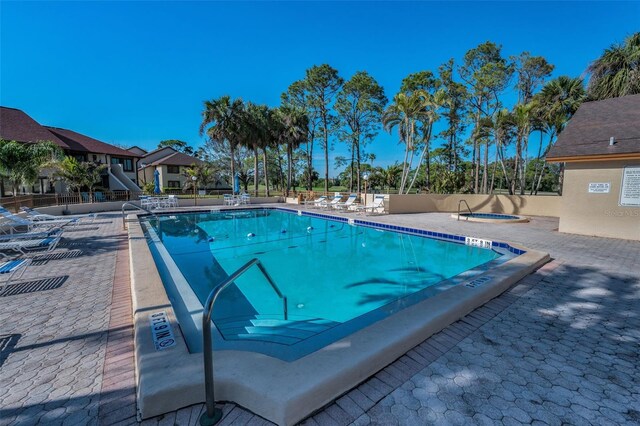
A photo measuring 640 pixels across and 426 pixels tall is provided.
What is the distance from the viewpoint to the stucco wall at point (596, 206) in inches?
337

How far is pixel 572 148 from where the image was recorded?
30.9 feet

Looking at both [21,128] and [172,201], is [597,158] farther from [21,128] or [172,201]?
[21,128]

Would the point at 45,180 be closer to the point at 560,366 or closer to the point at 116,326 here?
the point at 116,326

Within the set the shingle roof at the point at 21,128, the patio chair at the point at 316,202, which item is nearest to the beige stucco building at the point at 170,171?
the shingle roof at the point at 21,128

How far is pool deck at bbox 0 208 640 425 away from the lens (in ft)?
6.63

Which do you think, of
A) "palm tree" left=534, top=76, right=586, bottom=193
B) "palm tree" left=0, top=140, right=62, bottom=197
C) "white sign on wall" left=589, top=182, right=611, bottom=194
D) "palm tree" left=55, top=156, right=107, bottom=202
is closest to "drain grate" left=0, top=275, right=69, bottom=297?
"palm tree" left=0, top=140, right=62, bottom=197

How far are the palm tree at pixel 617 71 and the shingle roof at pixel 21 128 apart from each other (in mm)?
34164

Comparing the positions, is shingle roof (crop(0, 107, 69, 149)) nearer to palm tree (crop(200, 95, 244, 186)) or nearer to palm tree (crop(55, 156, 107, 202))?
palm tree (crop(55, 156, 107, 202))

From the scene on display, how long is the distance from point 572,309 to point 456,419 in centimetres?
302

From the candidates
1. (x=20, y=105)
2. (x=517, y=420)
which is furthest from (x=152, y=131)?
(x=517, y=420)

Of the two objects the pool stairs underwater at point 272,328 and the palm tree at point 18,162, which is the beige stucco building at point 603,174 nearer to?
the pool stairs underwater at point 272,328

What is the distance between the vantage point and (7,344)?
9.75 ft

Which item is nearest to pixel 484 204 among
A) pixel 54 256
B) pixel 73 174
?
pixel 54 256

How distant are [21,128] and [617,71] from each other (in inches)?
1489
